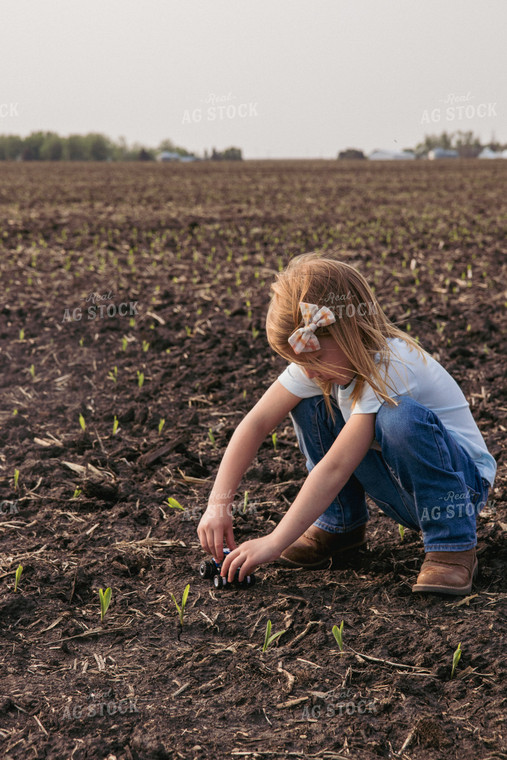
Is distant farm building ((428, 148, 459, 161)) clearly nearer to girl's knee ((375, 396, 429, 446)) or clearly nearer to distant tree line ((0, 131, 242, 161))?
distant tree line ((0, 131, 242, 161))

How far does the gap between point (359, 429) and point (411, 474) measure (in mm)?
251

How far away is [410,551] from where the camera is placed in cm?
289

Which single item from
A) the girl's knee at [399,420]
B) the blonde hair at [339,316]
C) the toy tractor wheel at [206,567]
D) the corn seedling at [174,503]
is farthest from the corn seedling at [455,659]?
the corn seedling at [174,503]

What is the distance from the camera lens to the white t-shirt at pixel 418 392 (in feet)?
7.83

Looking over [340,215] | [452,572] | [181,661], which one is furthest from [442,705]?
[340,215]

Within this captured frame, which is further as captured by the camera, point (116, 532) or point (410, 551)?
point (116, 532)

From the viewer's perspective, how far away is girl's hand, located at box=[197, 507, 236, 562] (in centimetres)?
Answer: 249

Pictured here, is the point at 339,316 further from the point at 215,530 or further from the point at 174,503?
the point at 174,503

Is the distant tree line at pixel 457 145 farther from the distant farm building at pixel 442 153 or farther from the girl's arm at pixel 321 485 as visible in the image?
the girl's arm at pixel 321 485

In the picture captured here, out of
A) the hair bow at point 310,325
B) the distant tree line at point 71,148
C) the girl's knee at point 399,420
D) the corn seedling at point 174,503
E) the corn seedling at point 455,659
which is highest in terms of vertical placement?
the distant tree line at point 71,148

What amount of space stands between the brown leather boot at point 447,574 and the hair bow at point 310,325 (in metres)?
0.92

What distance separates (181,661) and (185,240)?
805 cm

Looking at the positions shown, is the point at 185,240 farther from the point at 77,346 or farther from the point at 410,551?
the point at 410,551

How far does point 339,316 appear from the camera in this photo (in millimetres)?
2242
